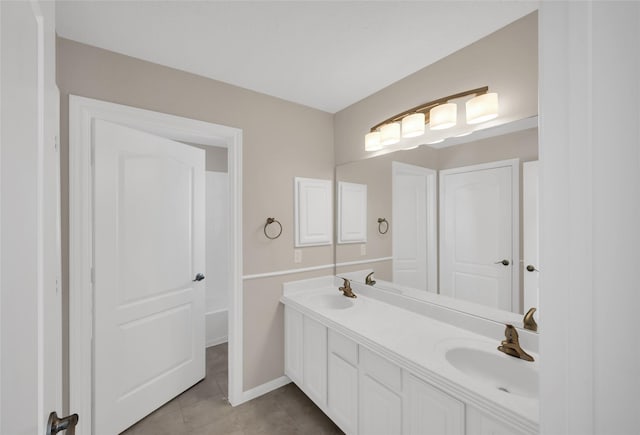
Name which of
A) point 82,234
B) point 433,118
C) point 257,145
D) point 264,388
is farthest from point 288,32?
point 264,388

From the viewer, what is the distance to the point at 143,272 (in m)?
1.92

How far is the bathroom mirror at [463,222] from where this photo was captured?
1.41m

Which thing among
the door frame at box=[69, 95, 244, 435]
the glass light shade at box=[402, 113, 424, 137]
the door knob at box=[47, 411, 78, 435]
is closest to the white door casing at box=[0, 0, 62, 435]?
the door knob at box=[47, 411, 78, 435]

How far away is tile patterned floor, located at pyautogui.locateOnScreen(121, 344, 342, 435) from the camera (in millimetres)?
1842

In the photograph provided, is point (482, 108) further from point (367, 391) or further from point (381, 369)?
point (367, 391)

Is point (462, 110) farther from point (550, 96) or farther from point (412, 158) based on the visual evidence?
point (550, 96)

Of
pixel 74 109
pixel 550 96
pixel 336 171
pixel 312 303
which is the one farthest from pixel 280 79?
pixel 550 96

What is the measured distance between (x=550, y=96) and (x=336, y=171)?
7.51 feet

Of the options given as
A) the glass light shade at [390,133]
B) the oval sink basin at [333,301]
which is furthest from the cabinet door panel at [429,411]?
the glass light shade at [390,133]

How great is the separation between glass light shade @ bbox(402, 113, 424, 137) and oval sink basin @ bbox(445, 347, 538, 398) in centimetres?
130

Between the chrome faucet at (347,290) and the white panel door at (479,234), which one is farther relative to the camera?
the chrome faucet at (347,290)

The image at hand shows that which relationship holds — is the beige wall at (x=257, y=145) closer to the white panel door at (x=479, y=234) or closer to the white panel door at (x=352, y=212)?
the white panel door at (x=352, y=212)

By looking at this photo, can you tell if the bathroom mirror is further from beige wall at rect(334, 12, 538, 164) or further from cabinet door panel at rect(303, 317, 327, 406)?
cabinet door panel at rect(303, 317, 327, 406)

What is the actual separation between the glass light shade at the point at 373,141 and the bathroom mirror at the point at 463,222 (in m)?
0.09
